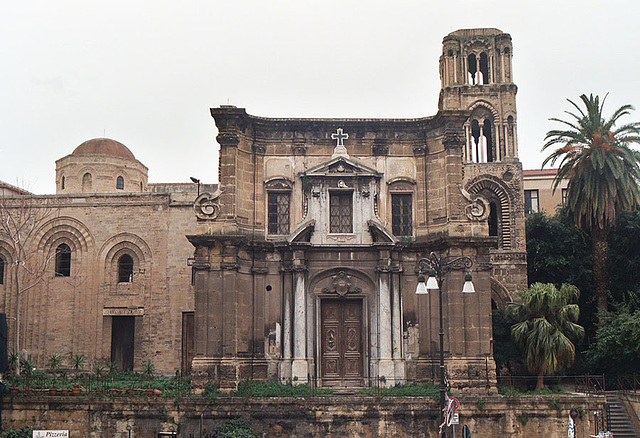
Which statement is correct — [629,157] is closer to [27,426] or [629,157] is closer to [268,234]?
[268,234]

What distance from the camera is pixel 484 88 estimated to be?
4300 cm

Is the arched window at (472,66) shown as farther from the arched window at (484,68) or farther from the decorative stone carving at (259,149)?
the decorative stone carving at (259,149)

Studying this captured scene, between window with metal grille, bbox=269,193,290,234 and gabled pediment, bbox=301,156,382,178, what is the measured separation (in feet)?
4.44

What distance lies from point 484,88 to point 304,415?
25257mm

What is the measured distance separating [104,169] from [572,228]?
29408 millimetres

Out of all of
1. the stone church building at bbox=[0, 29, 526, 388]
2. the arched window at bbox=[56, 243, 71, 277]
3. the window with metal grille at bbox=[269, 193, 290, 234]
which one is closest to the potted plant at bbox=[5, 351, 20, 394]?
the stone church building at bbox=[0, 29, 526, 388]

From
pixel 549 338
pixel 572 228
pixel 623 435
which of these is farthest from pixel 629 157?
pixel 623 435

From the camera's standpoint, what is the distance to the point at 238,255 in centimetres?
2789

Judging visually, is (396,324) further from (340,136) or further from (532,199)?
(532,199)

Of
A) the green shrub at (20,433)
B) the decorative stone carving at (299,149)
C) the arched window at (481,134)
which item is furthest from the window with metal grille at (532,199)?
the green shrub at (20,433)

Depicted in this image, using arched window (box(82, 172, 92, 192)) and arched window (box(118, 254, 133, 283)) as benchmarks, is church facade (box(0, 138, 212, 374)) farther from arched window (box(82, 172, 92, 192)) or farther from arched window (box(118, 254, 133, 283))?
arched window (box(82, 172, 92, 192))

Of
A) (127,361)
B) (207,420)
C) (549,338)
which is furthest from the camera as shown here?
(127,361)

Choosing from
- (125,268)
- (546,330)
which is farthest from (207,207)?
(546,330)

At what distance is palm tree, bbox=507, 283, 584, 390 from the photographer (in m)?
28.7
